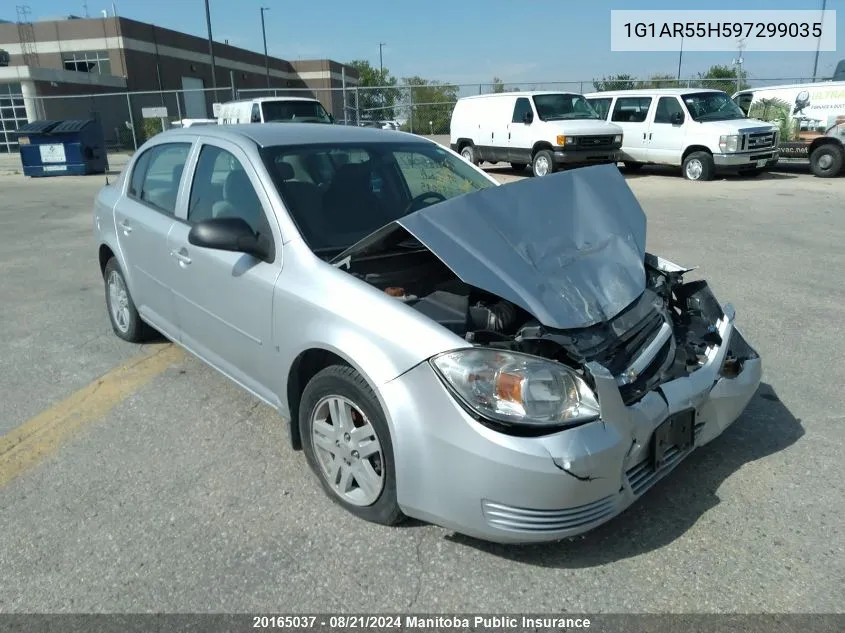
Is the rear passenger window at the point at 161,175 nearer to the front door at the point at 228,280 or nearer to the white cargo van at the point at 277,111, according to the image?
the front door at the point at 228,280

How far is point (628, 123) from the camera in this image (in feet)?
54.7

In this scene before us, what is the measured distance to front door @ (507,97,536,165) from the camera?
52.6ft

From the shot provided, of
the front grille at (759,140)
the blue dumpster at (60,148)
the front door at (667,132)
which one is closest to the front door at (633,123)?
the front door at (667,132)

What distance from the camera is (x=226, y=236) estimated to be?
306 centimetres

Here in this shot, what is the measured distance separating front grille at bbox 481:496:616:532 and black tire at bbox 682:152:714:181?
1460 cm

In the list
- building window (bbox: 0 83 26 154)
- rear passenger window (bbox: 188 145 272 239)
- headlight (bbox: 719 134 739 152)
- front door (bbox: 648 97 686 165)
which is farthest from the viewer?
building window (bbox: 0 83 26 154)

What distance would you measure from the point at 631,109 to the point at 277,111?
8987 millimetres

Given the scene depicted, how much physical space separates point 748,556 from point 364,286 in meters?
1.85

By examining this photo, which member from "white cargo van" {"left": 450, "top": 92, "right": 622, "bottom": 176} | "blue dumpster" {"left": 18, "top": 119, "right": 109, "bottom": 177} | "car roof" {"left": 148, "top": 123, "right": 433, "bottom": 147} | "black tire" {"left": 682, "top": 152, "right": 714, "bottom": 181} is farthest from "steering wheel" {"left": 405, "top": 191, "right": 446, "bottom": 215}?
"blue dumpster" {"left": 18, "top": 119, "right": 109, "bottom": 177}

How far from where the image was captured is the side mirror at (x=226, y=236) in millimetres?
3059

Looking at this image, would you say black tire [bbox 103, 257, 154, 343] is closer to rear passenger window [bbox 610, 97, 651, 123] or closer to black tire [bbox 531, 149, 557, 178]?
black tire [bbox 531, 149, 557, 178]

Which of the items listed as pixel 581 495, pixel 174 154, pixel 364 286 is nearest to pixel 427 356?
pixel 364 286

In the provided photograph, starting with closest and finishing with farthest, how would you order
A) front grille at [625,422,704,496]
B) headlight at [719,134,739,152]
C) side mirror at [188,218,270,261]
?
1. front grille at [625,422,704,496]
2. side mirror at [188,218,270,261]
3. headlight at [719,134,739,152]

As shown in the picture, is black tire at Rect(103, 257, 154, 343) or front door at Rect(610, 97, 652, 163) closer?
black tire at Rect(103, 257, 154, 343)
